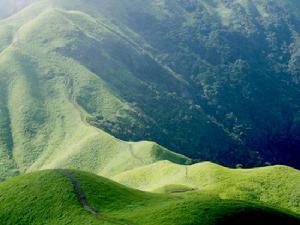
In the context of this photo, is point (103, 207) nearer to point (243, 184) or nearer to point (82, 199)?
point (82, 199)

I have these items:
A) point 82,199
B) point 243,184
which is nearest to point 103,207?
point 82,199

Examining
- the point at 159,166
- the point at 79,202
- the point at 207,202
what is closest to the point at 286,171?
the point at 159,166

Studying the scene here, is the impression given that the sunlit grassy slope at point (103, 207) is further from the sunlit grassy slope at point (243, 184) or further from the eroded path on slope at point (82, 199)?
the sunlit grassy slope at point (243, 184)

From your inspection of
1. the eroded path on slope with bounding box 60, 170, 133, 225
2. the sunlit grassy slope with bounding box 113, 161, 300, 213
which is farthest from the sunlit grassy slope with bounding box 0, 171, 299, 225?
the sunlit grassy slope with bounding box 113, 161, 300, 213

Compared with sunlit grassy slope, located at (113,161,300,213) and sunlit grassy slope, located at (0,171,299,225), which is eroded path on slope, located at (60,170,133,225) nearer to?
sunlit grassy slope, located at (0,171,299,225)

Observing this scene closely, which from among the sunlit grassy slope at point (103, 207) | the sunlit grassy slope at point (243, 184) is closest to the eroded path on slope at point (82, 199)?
the sunlit grassy slope at point (103, 207)
